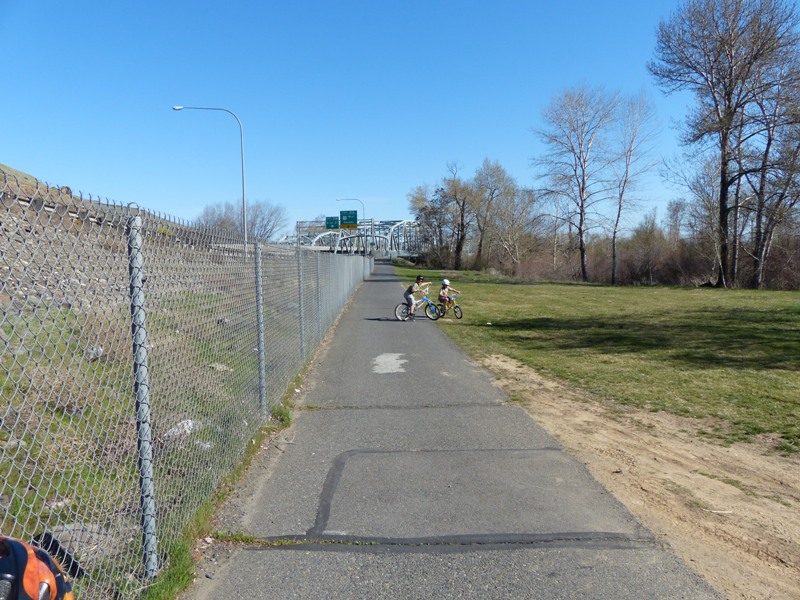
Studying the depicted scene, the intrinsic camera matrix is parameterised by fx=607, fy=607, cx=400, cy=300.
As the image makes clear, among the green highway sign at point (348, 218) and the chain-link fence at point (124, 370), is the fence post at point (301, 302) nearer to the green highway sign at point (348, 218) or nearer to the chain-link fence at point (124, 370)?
the chain-link fence at point (124, 370)

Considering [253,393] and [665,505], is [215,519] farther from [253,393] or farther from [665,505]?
[665,505]

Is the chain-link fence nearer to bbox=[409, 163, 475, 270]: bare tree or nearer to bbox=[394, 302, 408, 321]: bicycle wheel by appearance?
bbox=[394, 302, 408, 321]: bicycle wheel

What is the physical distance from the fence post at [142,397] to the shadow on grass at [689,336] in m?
10.0

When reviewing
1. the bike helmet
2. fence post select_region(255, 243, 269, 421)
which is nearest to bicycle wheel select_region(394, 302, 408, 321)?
fence post select_region(255, 243, 269, 421)

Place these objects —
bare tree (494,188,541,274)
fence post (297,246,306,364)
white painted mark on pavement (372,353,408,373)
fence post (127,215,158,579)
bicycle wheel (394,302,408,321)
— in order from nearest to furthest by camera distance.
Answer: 1. fence post (127,215,158,579)
2. fence post (297,246,306,364)
3. white painted mark on pavement (372,353,408,373)
4. bicycle wheel (394,302,408,321)
5. bare tree (494,188,541,274)

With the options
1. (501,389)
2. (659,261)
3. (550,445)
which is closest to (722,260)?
(659,261)

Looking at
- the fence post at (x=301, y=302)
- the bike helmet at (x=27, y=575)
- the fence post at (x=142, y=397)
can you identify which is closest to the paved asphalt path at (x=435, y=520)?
the fence post at (x=142, y=397)

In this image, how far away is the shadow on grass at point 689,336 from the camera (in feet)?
37.9

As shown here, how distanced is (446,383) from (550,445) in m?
Result: 3.31

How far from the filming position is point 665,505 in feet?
15.2

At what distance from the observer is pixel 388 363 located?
36.7ft

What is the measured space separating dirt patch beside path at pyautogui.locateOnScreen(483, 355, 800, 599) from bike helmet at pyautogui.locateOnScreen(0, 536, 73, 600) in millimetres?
3349

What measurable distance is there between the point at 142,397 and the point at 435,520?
2.21 meters

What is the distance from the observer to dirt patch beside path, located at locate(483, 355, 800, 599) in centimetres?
371
